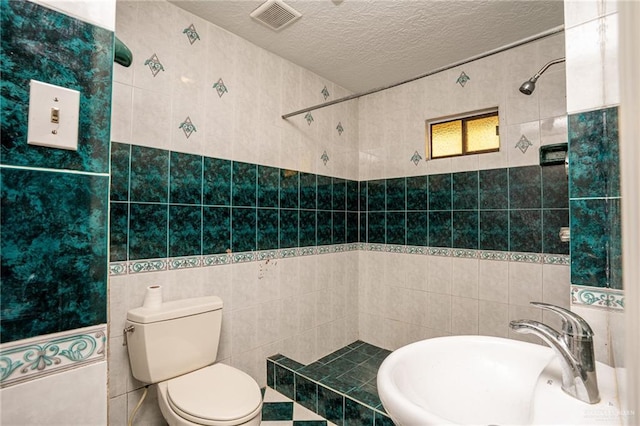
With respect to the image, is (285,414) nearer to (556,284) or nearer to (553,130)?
(556,284)

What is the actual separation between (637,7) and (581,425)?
0.75 metres

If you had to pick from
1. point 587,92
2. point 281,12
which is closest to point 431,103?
point 281,12

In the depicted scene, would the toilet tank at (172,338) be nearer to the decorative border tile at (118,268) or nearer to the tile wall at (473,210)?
the decorative border tile at (118,268)

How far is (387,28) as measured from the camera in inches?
74.1

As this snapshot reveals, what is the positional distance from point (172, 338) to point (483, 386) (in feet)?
4.39

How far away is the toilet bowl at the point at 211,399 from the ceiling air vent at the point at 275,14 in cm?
197

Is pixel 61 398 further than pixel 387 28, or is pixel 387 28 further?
pixel 387 28

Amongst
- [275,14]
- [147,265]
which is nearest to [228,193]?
[147,265]

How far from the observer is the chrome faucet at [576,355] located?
2.31 ft

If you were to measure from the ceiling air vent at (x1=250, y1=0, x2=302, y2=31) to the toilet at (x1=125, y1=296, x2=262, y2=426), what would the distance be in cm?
164

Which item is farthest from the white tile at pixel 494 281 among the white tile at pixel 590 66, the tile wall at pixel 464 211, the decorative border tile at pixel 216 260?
the decorative border tile at pixel 216 260

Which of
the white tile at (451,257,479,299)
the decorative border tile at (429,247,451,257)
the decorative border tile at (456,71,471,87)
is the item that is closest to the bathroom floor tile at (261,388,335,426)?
the white tile at (451,257,479,299)

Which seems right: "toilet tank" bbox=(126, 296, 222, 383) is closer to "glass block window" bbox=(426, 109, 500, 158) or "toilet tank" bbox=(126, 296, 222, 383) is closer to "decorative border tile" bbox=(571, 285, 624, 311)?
"decorative border tile" bbox=(571, 285, 624, 311)

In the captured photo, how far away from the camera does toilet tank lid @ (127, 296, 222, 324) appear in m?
1.42
